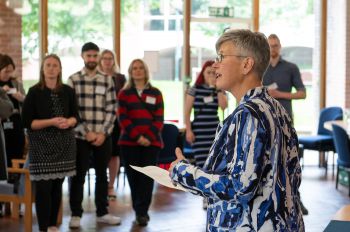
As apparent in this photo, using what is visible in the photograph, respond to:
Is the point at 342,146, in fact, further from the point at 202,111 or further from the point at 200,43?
the point at 200,43

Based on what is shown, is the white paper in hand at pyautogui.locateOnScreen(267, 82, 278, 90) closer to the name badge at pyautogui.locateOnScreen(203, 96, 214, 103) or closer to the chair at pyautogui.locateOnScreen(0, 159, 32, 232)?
the name badge at pyautogui.locateOnScreen(203, 96, 214, 103)

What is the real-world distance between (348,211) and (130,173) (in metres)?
3.61

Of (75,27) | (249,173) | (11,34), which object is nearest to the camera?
(249,173)

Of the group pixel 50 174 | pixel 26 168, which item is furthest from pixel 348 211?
pixel 26 168

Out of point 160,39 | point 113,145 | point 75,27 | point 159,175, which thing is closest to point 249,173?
point 159,175

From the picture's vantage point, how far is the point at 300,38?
12.9 metres

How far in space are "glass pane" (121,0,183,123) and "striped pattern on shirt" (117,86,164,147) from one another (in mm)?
4644

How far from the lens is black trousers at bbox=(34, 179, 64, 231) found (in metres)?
6.12

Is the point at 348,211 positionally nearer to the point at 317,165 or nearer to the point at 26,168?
the point at 26,168

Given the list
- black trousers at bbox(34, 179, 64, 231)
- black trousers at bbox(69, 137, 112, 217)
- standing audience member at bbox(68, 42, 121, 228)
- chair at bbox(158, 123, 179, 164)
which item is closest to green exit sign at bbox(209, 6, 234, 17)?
chair at bbox(158, 123, 179, 164)

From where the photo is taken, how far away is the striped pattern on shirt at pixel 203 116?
765 centimetres

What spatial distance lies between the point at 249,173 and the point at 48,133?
397cm

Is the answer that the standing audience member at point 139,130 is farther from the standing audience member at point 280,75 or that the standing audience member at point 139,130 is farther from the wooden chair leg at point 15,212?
the wooden chair leg at point 15,212

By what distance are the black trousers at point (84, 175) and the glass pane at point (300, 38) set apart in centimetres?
640
